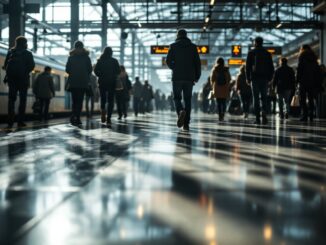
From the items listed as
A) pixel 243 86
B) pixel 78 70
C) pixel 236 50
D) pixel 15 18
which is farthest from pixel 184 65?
pixel 236 50

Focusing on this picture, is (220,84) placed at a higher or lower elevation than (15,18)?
lower

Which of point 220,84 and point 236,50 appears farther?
point 236,50

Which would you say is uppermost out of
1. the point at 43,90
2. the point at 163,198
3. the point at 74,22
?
the point at 74,22

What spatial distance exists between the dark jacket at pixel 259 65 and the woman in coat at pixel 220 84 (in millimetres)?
2897

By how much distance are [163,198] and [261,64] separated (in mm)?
9097

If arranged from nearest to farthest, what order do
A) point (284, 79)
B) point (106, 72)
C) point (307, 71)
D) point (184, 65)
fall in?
point (184, 65) → point (106, 72) → point (307, 71) → point (284, 79)

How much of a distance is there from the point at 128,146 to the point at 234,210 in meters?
3.45

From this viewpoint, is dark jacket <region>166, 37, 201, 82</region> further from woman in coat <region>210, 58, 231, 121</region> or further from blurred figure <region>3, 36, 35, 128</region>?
woman in coat <region>210, 58, 231, 121</region>

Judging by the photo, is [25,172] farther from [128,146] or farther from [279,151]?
[279,151]

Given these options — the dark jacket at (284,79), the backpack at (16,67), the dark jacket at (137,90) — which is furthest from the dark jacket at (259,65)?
the dark jacket at (137,90)

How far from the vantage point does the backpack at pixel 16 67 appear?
10.2 m

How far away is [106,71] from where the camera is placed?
11844 mm

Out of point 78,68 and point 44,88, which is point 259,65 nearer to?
point 78,68

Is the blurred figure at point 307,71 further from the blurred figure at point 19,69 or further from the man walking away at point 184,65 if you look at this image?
the blurred figure at point 19,69
